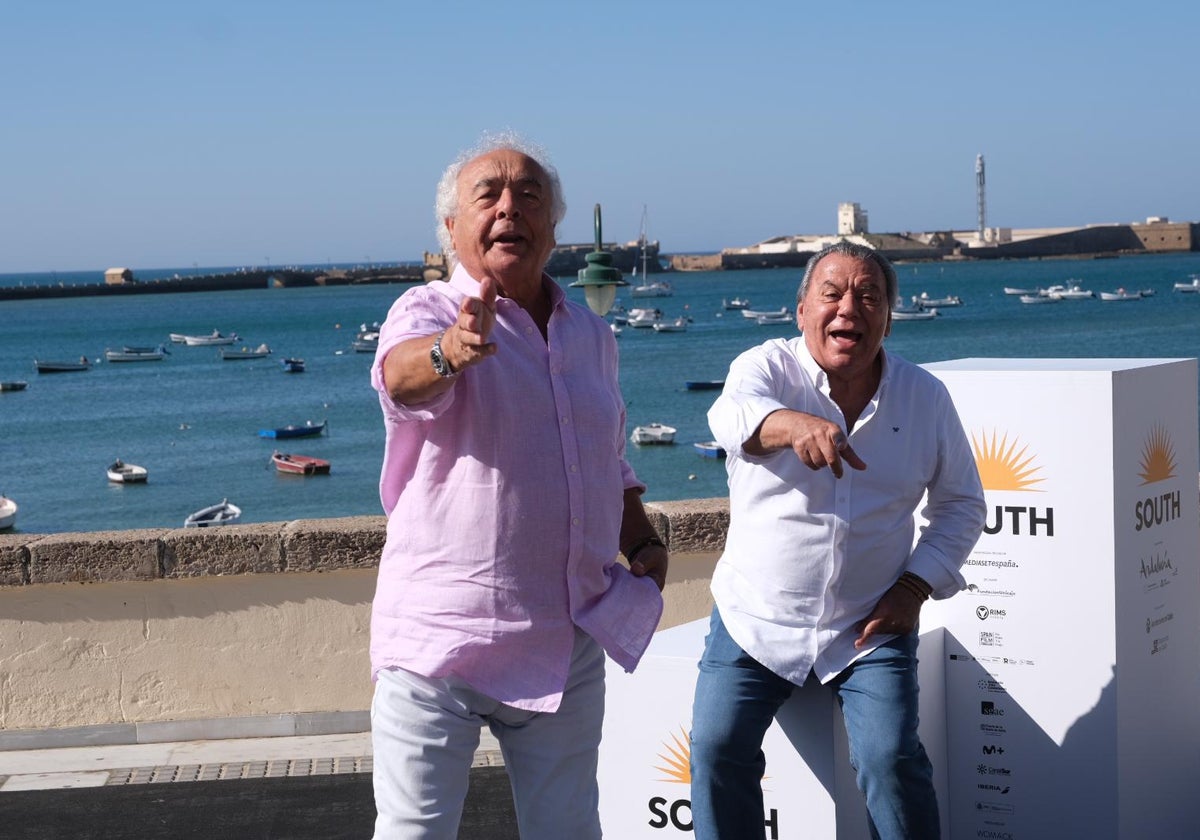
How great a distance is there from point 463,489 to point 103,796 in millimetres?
2916

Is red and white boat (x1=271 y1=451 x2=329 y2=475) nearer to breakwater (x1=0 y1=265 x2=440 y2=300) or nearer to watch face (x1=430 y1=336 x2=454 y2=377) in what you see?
watch face (x1=430 y1=336 x2=454 y2=377)

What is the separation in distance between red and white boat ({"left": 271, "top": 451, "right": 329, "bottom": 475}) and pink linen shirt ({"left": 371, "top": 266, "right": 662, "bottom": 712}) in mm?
46731

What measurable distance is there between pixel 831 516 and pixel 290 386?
74084mm

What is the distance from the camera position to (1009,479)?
13.5 ft

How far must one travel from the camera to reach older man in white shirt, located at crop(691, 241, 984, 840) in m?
3.57

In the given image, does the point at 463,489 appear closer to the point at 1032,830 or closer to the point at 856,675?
the point at 856,675

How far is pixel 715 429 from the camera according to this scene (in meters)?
3.63

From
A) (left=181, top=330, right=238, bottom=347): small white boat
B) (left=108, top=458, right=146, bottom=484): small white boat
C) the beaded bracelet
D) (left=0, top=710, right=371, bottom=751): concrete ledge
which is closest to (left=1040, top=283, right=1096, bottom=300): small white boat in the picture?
(left=181, top=330, right=238, bottom=347): small white boat

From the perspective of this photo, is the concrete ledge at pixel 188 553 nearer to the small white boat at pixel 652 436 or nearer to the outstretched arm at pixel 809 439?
the outstretched arm at pixel 809 439

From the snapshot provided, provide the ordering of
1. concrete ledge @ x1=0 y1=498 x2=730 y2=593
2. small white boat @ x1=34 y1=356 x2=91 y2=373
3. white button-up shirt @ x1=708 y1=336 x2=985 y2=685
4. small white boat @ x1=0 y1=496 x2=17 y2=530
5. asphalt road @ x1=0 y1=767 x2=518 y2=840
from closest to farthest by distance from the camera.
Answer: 1. white button-up shirt @ x1=708 y1=336 x2=985 y2=685
2. asphalt road @ x1=0 y1=767 x2=518 y2=840
3. concrete ledge @ x1=0 y1=498 x2=730 y2=593
4. small white boat @ x1=0 y1=496 x2=17 y2=530
5. small white boat @ x1=34 y1=356 x2=91 y2=373

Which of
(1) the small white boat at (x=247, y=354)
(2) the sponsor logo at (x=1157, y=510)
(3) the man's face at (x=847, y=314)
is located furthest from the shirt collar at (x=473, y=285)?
(1) the small white boat at (x=247, y=354)

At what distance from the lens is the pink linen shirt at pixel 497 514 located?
110 inches

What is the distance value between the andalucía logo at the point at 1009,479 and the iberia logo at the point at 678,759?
101 centimetres

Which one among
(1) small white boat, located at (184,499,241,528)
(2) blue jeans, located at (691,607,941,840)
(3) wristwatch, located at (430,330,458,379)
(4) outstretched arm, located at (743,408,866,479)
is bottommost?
(1) small white boat, located at (184,499,241,528)
